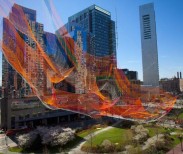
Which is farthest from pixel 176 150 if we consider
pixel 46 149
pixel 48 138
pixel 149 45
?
pixel 149 45

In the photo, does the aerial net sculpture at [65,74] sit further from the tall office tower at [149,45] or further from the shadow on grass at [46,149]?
the tall office tower at [149,45]

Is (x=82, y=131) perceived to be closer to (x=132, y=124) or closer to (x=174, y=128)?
(x=132, y=124)

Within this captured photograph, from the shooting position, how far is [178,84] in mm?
151500

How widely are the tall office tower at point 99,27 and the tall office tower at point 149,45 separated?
105ft

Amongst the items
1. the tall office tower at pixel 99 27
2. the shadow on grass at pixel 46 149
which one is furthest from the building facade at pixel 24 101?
the tall office tower at pixel 99 27

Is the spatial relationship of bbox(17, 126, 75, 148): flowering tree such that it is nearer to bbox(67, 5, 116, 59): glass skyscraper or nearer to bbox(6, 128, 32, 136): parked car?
bbox(6, 128, 32, 136): parked car

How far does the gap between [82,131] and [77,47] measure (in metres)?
39.7

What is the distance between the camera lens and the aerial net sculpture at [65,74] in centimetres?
2925

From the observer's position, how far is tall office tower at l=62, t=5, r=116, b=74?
137m

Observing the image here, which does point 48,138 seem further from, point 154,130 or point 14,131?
point 154,130

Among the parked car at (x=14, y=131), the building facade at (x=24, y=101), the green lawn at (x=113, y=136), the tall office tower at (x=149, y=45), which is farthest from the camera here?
the tall office tower at (x=149, y=45)

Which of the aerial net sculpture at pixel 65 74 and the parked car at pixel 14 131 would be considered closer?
the aerial net sculpture at pixel 65 74

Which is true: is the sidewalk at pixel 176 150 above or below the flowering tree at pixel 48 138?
below

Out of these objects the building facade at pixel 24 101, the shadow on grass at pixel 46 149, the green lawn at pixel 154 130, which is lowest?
the shadow on grass at pixel 46 149
